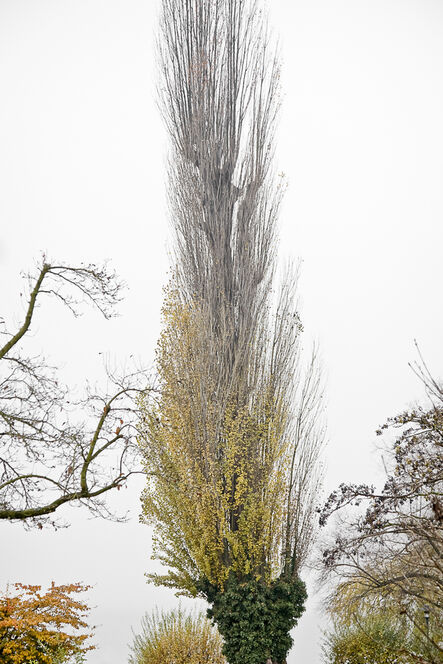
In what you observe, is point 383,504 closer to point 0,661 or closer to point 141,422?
point 141,422

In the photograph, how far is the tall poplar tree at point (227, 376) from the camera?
26.0 feet

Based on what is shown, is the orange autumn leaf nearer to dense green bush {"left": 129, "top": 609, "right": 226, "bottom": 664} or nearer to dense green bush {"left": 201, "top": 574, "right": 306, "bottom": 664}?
dense green bush {"left": 129, "top": 609, "right": 226, "bottom": 664}

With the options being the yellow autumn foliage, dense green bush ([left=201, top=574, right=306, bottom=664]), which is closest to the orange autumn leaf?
the yellow autumn foliage

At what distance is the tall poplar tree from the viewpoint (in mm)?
7914

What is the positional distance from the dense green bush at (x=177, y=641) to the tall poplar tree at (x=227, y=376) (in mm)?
624

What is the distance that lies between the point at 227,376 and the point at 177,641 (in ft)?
11.2

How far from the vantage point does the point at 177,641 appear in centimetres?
828

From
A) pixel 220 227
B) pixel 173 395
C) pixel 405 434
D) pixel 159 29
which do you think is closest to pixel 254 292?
pixel 220 227

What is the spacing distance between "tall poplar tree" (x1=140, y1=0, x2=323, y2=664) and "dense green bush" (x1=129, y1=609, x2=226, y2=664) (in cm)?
62

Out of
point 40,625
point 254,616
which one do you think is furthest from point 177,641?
point 40,625

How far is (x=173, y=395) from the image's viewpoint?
816cm

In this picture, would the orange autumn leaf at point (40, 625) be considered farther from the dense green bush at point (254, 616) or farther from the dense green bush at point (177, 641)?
the dense green bush at point (254, 616)

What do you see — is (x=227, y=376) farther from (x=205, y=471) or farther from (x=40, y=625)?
(x=40, y=625)

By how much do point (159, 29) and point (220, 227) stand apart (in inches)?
142
